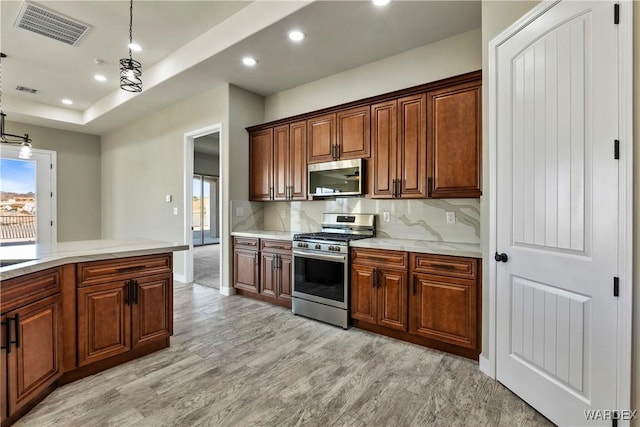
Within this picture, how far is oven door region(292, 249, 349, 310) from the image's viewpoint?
311 centimetres

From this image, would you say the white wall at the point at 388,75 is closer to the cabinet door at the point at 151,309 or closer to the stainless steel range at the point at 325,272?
the stainless steel range at the point at 325,272

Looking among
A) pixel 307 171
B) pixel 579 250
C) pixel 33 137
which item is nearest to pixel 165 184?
pixel 307 171

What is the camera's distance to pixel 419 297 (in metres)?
2.66

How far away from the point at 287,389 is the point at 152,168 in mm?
4888

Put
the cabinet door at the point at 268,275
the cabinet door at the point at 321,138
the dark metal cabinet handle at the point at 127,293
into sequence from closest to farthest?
the dark metal cabinet handle at the point at 127,293 < the cabinet door at the point at 321,138 < the cabinet door at the point at 268,275

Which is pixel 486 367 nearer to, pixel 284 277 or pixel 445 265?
pixel 445 265

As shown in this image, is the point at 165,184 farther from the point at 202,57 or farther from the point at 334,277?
the point at 334,277

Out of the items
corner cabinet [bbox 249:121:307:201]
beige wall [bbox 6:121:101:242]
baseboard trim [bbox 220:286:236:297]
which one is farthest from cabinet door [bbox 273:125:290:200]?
beige wall [bbox 6:121:101:242]

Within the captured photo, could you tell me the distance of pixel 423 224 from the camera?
327cm

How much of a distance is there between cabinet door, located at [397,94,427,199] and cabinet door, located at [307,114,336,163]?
862 millimetres

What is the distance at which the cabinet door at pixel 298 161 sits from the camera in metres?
3.92

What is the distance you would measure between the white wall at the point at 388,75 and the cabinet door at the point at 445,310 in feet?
6.88

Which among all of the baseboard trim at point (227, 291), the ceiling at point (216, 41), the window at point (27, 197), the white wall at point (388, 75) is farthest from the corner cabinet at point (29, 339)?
the window at point (27, 197)

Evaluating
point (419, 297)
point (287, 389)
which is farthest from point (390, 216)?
point (287, 389)
